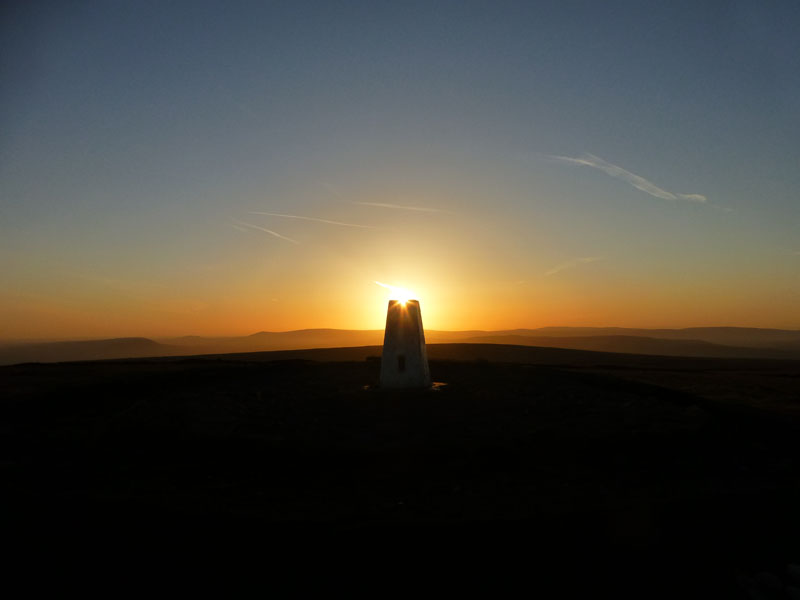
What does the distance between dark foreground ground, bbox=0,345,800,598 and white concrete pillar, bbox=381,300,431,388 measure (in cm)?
73

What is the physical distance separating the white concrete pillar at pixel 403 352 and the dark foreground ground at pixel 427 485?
2.40 ft

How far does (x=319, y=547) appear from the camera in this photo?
6.73 meters

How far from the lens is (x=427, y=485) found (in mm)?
Answer: 9438

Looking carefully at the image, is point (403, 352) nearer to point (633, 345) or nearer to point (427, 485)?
point (427, 485)

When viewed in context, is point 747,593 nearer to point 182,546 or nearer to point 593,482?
point 593,482

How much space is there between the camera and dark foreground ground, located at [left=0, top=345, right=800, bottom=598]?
658cm

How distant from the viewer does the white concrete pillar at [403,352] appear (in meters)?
18.2

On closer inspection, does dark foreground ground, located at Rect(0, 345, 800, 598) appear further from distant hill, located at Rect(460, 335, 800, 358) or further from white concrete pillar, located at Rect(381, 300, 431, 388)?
distant hill, located at Rect(460, 335, 800, 358)

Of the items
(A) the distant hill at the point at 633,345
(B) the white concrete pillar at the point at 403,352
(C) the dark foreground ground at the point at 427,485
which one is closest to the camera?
(C) the dark foreground ground at the point at 427,485

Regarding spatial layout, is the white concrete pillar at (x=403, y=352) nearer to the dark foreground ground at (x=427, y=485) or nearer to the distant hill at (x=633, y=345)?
the dark foreground ground at (x=427, y=485)

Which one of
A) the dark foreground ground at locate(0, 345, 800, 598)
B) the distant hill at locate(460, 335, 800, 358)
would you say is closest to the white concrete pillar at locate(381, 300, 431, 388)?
the dark foreground ground at locate(0, 345, 800, 598)

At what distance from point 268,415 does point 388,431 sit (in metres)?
3.79

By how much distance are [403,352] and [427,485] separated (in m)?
8.96

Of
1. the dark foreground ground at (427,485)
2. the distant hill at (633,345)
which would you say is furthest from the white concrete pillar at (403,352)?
the distant hill at (633,345)
